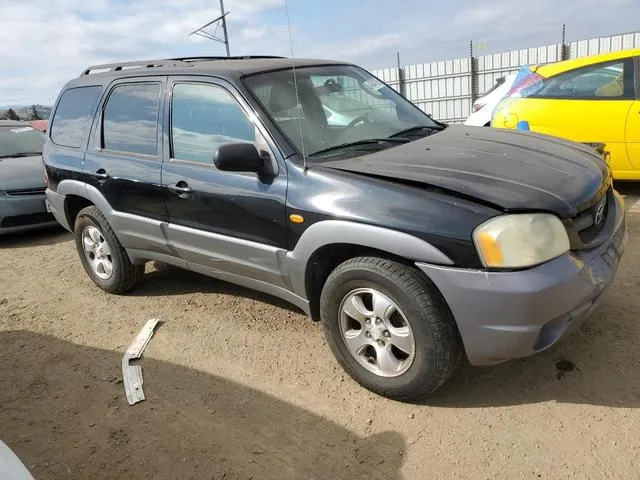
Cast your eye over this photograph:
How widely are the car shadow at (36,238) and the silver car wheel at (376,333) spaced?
206 inches

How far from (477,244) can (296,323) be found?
5.92 ft

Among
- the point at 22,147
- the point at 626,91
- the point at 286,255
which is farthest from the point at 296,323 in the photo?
the point at 22,147

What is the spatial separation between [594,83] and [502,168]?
3977 millimetres

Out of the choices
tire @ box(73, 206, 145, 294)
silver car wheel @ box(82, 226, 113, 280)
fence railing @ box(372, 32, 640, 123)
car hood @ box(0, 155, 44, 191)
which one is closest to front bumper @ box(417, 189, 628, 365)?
tire @ box(73, 206, 145, 294)

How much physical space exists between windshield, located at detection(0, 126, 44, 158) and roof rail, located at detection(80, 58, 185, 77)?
12.5ft

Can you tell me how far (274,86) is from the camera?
344cm

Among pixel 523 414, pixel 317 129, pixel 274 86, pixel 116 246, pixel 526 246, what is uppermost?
pixel 274 86

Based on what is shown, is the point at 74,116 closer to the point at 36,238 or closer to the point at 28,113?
the point at 36,238

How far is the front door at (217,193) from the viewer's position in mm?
3154

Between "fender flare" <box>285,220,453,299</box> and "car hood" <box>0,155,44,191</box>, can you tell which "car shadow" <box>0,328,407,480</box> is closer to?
"fender flare" <box>285,220,453,299</box>

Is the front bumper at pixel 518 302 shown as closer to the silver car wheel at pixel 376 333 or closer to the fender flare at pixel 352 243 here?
the fender flare at pixel 352 243

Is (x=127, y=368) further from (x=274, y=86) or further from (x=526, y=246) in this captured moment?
(x=526, y=246)

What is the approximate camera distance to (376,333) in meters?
2.81

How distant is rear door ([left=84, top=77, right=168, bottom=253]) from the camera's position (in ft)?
12.6
